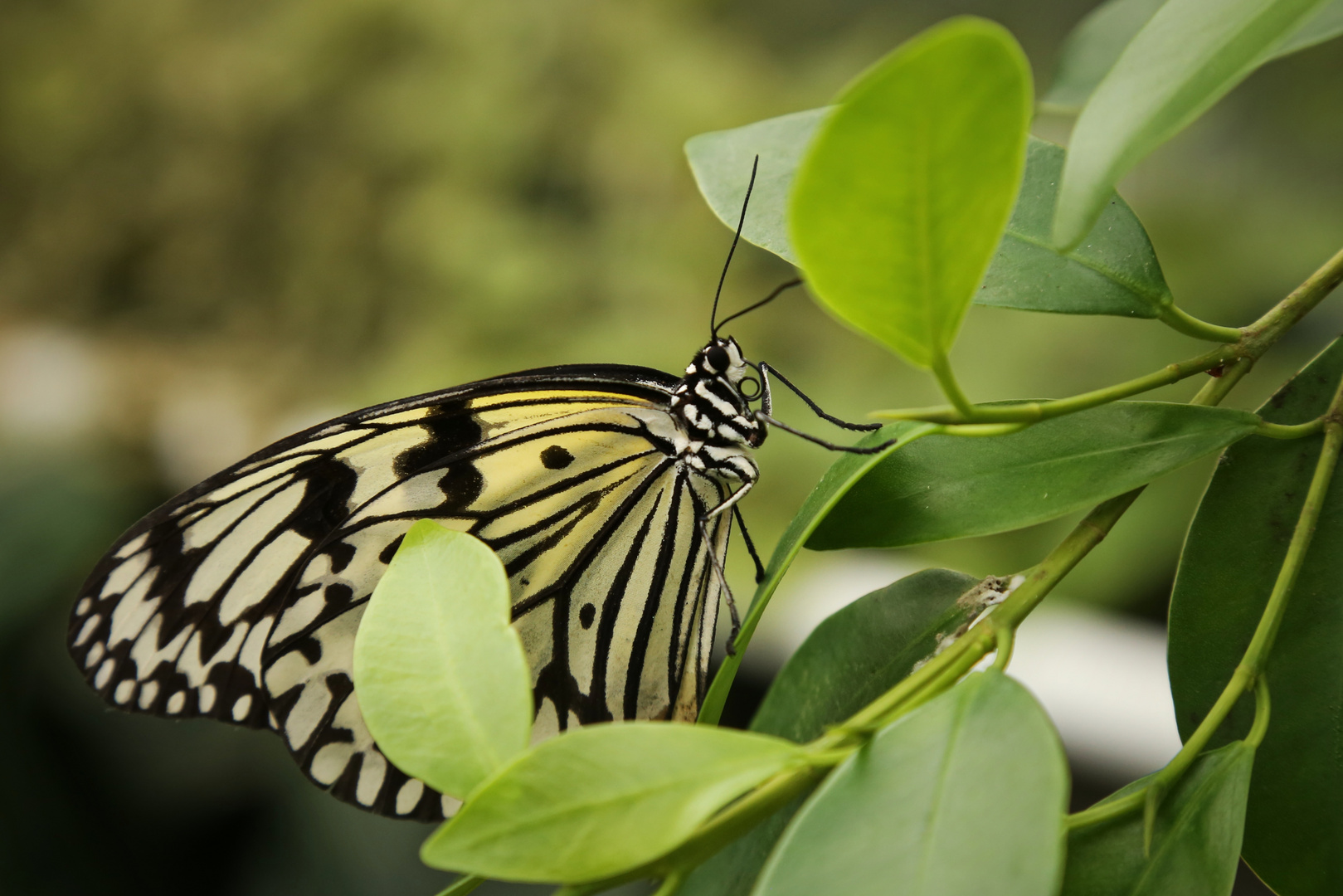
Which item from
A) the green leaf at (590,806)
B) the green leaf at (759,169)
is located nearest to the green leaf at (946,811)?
the green leaf at (590,806)

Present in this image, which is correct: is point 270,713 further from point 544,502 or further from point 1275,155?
point 1275,155

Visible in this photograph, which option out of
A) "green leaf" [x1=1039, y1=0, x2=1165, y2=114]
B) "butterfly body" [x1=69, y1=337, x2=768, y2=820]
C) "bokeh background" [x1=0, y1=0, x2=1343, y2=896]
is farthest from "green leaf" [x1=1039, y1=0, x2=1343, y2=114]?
"bokeh background" [x1=0, y1=0, x2=1343, y2=896]

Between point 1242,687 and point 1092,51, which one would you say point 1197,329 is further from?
point 1092,51

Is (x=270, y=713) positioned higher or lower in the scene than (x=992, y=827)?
higher

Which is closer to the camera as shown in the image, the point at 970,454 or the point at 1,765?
the point at 970,454

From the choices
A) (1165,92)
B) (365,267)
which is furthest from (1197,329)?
(365,267)

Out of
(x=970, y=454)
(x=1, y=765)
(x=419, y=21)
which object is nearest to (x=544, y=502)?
(x=970, y=454)

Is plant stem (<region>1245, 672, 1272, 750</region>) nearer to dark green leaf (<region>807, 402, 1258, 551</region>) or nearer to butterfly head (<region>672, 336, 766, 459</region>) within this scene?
dark green leaf (<region>807, 402, 1258, 551</region>)
